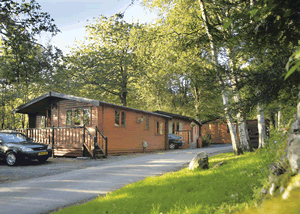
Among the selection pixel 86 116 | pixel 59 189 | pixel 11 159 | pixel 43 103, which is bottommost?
pixel 59 189

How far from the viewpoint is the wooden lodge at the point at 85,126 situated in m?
19.0

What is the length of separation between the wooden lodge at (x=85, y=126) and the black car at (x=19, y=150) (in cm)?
319

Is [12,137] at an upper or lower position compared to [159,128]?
lower

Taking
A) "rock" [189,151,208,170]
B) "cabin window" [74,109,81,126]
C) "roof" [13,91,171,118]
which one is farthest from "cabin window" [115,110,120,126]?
"rock" [189,151,208,170]

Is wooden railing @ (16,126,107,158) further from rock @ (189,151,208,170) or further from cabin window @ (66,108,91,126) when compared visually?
rock @ (189,151,208,170)

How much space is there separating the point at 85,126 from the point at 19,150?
5580 millimetres

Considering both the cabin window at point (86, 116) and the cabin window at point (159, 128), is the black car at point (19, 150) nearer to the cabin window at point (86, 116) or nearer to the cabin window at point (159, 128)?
the cabin window at point (86, 116)

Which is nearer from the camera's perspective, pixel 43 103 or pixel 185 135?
pixel 43 103

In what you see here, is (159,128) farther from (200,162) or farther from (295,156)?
(295,156)

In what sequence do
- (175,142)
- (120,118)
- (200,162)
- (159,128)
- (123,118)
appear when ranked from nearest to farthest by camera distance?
(200,162) → (120,118) → (123,118) → (159,128) → (175,142)

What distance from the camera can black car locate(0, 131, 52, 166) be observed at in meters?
14.8

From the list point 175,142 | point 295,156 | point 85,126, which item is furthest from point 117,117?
point 295,156

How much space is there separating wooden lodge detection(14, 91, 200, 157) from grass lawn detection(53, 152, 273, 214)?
35.0 feet

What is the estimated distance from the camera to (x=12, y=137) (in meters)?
16.3
